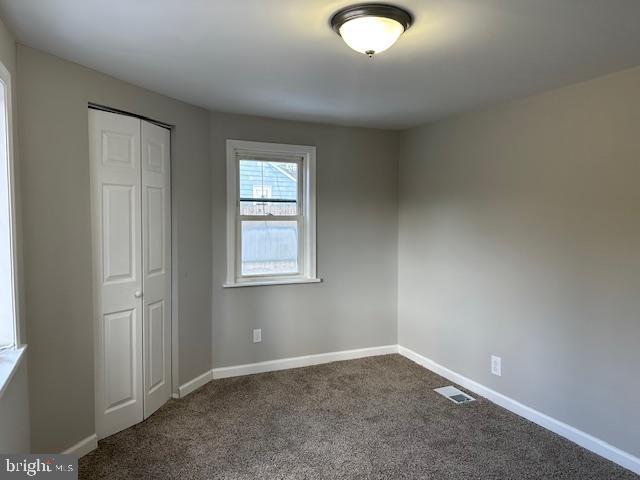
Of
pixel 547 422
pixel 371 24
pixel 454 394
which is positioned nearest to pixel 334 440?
pixel 454 394

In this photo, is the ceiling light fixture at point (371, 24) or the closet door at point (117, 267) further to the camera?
the closet door at point (117, 267)

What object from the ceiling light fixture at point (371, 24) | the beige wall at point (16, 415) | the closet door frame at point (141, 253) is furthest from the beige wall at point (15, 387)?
the ceiling light fixture at point (371, 24)

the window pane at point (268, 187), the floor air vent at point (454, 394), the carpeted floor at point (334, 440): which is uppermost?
the window pane at point (268, 187)

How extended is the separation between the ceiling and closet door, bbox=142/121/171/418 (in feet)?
1.40

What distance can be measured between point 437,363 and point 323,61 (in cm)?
282

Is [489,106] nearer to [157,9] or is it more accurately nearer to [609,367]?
[609,367]

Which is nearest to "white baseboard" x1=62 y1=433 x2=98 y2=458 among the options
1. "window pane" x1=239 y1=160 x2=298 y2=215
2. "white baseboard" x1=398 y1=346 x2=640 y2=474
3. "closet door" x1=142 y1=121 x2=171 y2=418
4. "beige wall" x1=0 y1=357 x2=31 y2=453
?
"beige wall" x1=0 y1=357 x2=31 y2=453

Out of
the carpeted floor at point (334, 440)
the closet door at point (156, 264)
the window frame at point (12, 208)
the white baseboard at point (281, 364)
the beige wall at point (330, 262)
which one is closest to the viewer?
the window frame at point (12, 208)

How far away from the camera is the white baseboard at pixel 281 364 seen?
3.56m

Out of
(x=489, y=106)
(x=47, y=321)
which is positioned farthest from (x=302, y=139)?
(x=47, y=321)

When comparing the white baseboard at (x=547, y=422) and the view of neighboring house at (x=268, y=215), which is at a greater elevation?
the view of neighboring house at (x=268, y=215)

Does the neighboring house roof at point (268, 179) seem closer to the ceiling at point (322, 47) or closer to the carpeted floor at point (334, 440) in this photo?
the ceiling at point (322, 47)

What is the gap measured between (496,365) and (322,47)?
2.61 metres

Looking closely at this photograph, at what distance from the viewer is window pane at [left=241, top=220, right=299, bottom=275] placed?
3895mm
